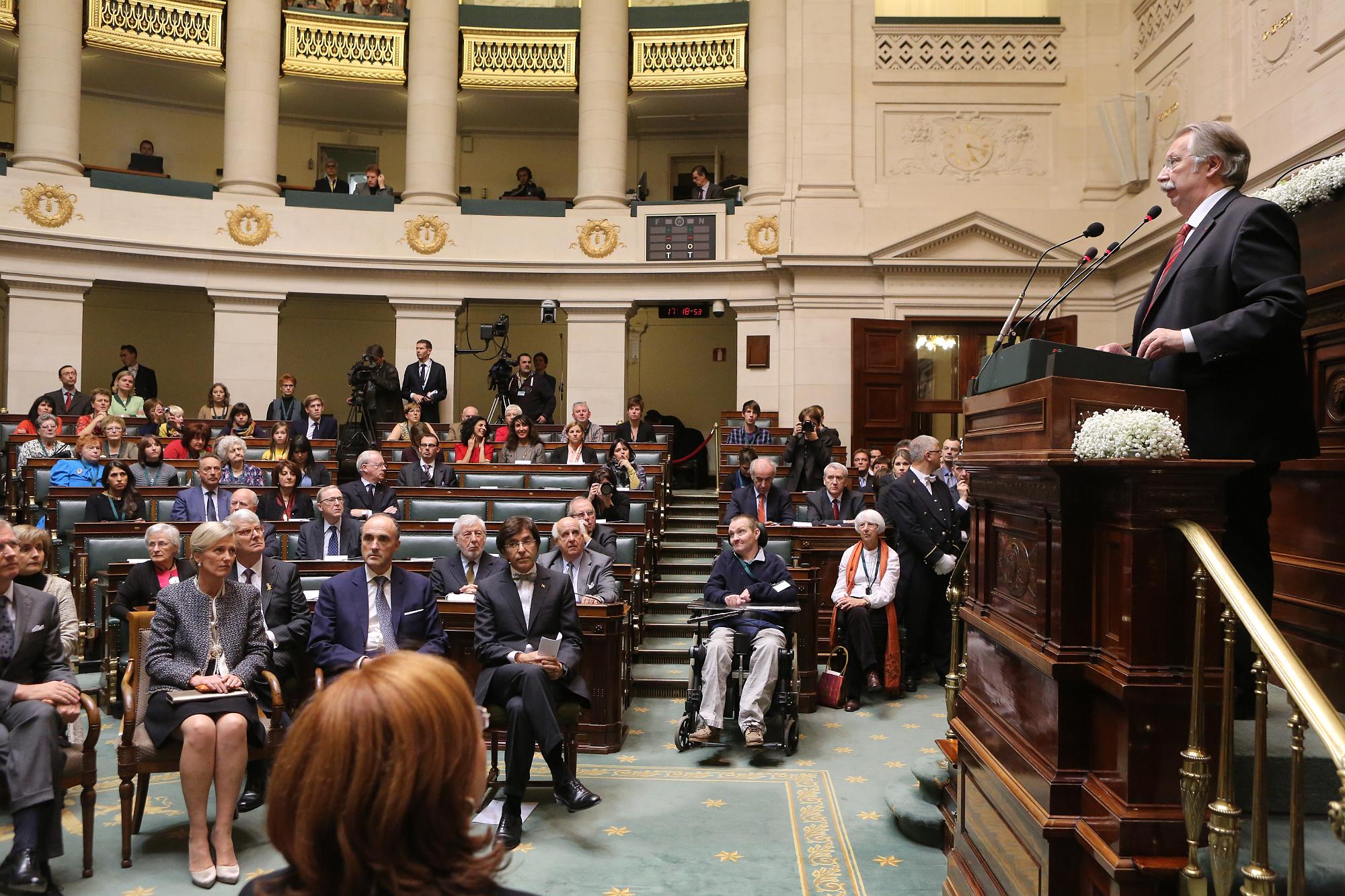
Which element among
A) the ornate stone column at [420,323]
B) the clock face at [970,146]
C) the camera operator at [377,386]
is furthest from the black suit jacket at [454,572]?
the clock face at [970,146]

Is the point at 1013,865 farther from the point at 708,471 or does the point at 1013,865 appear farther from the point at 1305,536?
the point at 708,471

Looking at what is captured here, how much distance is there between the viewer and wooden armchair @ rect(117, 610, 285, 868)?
3480mm

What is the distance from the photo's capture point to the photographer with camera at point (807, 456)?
845cm

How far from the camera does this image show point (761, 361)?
41.0ft

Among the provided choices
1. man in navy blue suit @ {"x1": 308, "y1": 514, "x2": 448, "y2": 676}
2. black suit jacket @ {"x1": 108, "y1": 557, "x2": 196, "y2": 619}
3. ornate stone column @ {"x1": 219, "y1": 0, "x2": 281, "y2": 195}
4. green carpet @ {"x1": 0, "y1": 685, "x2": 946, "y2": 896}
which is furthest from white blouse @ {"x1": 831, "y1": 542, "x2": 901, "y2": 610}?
ornate stone column @ {"x1": 219, "y1": 0, "x2": 281, "y2": 195}

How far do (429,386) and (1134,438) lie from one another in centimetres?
1026

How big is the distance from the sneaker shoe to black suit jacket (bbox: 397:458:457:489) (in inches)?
129

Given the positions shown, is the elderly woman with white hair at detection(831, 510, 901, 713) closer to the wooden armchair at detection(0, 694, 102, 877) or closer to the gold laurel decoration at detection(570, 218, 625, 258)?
the wooden armchair at detection(0, 694, 102, 877)

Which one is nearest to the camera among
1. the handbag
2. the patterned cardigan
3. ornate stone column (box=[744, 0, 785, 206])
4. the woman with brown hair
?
the woman with brown hair

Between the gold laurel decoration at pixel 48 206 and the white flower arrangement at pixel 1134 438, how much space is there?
12.6 metres

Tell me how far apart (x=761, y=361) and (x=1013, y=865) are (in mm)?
10420

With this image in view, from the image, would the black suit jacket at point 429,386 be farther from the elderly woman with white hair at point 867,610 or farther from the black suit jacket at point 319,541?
the elderly woman with white hair at point 867,610

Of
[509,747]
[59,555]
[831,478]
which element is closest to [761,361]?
[831,478]

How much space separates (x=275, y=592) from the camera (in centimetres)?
435
